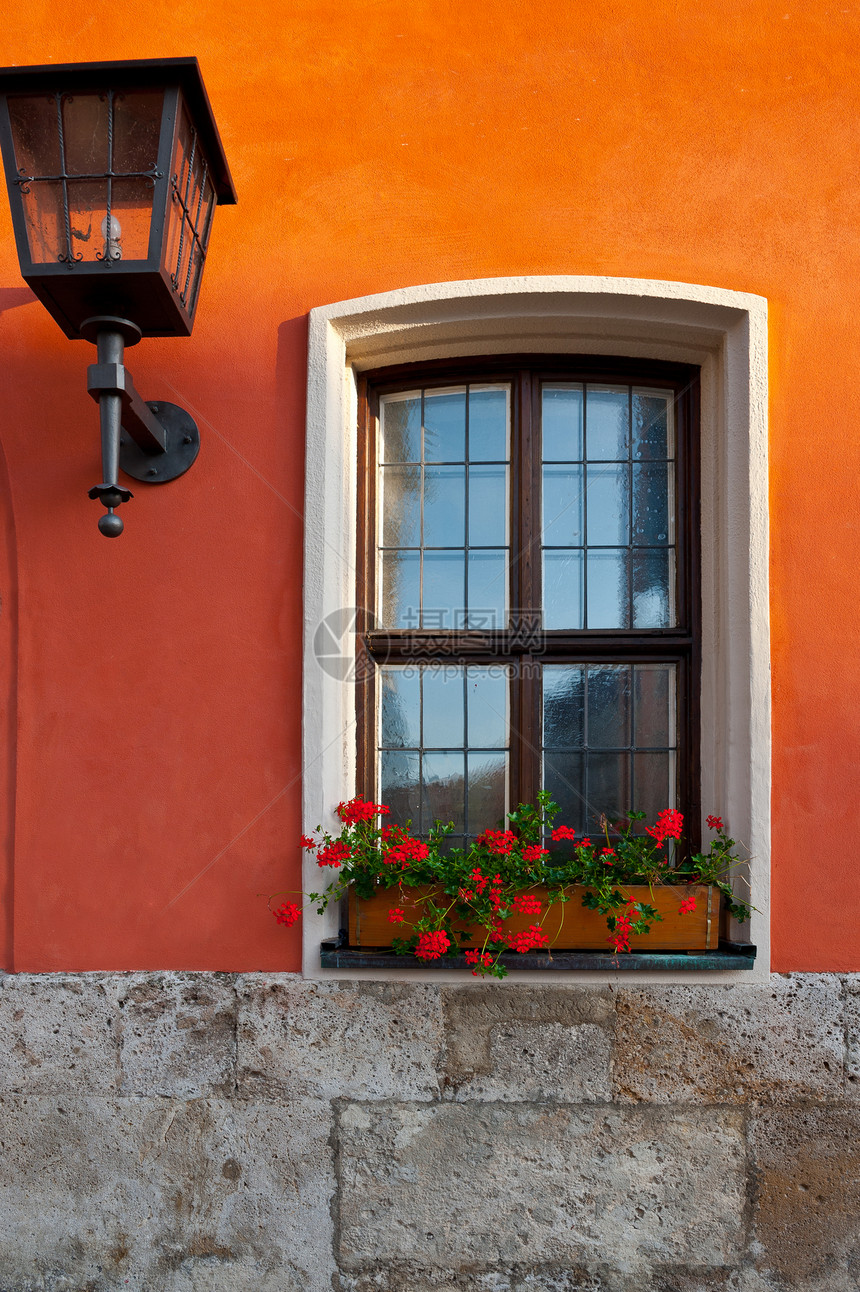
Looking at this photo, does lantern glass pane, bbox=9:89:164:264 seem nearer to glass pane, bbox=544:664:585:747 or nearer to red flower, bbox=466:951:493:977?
glass pane, bbox=544:664:585:747

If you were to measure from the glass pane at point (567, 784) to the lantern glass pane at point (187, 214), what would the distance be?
176cm

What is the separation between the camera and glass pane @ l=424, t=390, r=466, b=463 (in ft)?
9.08

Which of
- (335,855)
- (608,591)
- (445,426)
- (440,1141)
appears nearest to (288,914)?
(335,855)

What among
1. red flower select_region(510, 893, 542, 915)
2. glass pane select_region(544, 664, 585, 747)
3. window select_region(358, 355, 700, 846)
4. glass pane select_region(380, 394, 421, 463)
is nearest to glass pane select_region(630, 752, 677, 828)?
window select_region(358, 355, 700, 846)

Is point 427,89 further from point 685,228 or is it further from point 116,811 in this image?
point 116,811

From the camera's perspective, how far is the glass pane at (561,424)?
2.75m

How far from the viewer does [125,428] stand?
241 cm

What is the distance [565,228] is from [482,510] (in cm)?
93

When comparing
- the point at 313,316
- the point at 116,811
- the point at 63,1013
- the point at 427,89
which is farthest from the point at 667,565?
the point at 63,1013

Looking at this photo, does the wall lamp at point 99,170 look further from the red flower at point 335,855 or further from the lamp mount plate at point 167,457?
the red flower at point 335,855

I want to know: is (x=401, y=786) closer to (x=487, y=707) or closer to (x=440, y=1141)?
(x=487, y=707)

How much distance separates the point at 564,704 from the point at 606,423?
38.5 inches

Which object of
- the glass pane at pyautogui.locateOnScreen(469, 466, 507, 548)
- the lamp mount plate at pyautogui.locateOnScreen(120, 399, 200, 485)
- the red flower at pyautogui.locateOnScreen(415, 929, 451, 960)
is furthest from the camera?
the glass pane at pyautogui.locateOnScreen(469, 466, 507, 548)

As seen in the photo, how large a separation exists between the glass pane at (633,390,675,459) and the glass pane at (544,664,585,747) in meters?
0.79
